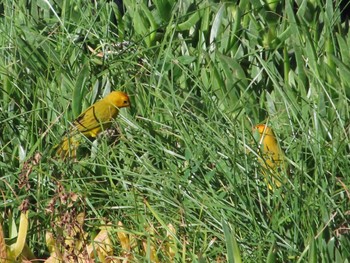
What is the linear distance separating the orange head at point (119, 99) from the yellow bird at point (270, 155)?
54 centimetres

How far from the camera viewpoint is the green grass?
300cm

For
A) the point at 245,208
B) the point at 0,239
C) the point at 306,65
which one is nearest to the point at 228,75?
the point at 306,65

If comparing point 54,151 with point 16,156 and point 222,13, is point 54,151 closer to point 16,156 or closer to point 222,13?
point 16,156

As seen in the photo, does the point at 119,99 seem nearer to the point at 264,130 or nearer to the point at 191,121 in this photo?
the point at 191,121

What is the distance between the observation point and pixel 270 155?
3.28 m

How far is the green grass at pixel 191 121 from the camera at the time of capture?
300 centimetres

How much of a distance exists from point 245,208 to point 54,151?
947 millimetres

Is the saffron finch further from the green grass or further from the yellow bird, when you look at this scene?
the yellow bird

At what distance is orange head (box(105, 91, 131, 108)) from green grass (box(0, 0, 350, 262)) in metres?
0.06

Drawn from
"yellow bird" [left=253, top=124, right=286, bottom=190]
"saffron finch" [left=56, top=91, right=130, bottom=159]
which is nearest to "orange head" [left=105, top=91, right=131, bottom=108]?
"saffron finch" [left=56, top=91, right=130, bottom=159]

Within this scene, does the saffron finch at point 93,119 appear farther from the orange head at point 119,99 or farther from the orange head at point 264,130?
the orange head at point 264,130

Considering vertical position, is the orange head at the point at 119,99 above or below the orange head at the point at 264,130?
above

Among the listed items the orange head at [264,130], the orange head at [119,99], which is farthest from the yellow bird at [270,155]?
the orange head at [119,99]

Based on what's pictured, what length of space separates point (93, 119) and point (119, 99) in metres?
0.13
